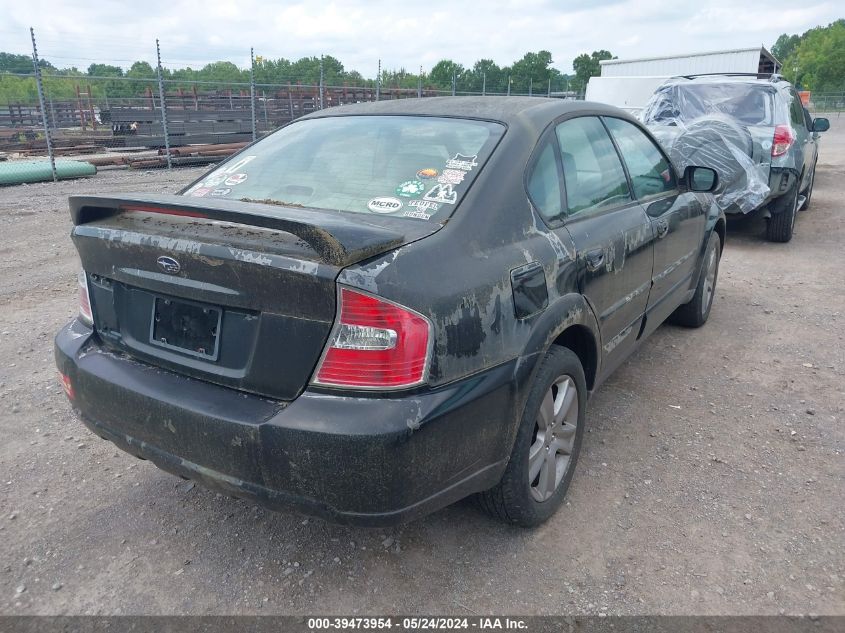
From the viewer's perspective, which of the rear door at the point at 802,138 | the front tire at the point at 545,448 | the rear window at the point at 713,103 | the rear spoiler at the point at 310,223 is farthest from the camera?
the rear window at the point at 713,103

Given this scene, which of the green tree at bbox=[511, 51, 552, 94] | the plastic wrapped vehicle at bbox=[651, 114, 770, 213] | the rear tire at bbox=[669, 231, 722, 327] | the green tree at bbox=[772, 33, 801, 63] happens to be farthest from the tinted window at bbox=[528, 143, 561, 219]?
the green tree at bbox=[772, 33, 801, 63]

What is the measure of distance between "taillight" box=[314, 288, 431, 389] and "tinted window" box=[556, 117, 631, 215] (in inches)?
46.8

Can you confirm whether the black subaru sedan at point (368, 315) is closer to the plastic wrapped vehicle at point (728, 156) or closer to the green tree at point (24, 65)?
the plastic wrapped vehicle at point (728, 156)

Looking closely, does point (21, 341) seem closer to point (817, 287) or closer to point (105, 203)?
point (105, 203)

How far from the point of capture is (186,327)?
216 centimetres

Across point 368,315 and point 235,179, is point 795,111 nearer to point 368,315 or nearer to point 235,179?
point 235,179

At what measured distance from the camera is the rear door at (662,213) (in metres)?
3.52

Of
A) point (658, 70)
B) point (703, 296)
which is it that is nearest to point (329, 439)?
point (703, 296)

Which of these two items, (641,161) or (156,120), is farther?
(156,120)

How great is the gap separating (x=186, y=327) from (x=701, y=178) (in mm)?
3345

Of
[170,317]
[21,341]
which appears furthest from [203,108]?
[170,317]

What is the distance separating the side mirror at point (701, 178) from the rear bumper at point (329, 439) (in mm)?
2567

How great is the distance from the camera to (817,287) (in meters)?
6.04

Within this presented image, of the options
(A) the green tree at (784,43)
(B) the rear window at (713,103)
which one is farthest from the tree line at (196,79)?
(A) the green tree at (784,43)
